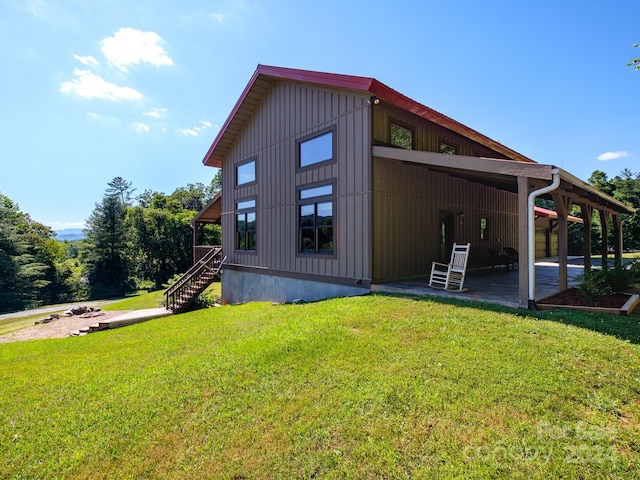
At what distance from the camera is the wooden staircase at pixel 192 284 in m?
11.2

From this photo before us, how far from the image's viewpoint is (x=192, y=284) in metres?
12.2

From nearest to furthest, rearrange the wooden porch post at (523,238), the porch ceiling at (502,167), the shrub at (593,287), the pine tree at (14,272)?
1. the porch ceiling at (502,167)
2. the wooden porch post at (523,238)
3. the shrub at (593,287)
4. the pine tree at (14,272)

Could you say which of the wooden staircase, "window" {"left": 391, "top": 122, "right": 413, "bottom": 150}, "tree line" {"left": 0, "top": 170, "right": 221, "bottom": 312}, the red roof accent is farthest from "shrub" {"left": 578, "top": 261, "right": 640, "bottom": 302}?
"tree line" {"left": 0, "top": 170, "right": 221, "bottom": 312}

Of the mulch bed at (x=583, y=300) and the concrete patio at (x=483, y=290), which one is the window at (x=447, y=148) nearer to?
the concrete patio at (x=483, y=290)

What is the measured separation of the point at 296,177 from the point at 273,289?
3.95 meters

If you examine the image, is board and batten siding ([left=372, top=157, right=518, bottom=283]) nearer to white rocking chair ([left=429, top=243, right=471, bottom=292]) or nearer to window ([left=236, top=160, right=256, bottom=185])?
white rocking chair ([left=429, top=243, right=471, bottom=292])

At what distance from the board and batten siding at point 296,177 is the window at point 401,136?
3.71 ft

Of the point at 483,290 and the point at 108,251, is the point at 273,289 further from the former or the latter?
the point at 108,251

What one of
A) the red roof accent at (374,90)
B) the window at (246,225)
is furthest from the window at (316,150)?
the window at (246,225)

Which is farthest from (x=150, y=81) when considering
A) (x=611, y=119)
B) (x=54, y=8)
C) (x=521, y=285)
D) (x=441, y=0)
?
(x=611, y=119)

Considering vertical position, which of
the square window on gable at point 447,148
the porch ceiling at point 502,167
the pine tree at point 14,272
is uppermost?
the square window on gable at point 447,148

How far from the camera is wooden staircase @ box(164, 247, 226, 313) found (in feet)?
36.9

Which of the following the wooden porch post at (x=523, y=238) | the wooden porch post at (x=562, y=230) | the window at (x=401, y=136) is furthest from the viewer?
the window at (x=401, y=136)

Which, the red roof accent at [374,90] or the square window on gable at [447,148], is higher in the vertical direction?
the red roof accent at [374,90]
